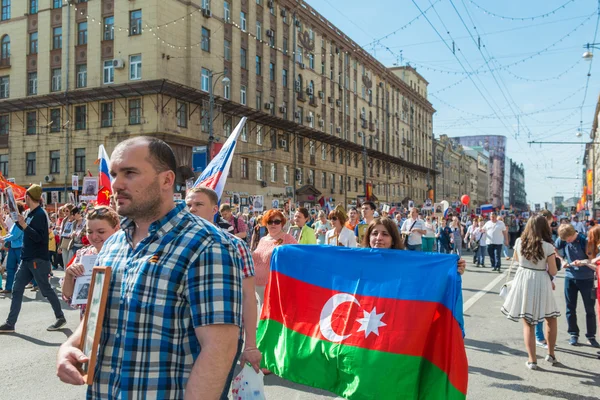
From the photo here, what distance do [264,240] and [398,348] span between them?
2.48 meters

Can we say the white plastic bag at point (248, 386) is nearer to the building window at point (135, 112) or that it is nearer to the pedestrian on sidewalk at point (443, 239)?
the pedestrian on sidewalk at point (443, 239)

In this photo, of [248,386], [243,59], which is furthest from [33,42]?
[248,386]

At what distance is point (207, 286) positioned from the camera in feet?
6.37

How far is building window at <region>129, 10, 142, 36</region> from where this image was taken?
32.8 meters

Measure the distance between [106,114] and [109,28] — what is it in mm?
5580

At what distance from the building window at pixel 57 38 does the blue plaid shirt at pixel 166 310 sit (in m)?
39.2

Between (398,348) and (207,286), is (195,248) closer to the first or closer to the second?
(207,286)

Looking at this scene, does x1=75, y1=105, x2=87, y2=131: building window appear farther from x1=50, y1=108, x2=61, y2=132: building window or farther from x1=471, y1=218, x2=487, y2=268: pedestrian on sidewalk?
x1=471, y1=218, x2=487, y2=268: pedestrian on sidewalk

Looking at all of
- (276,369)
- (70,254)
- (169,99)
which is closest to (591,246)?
(276,369)

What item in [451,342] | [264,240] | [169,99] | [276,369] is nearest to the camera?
[451,342]

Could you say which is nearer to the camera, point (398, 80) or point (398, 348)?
point (398, 348)

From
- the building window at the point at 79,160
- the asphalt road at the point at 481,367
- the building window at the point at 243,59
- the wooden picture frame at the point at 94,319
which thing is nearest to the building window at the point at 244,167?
the building window at the point at 243,59

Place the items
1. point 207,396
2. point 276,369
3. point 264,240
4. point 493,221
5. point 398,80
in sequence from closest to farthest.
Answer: point 207,396 < point 276,369 < point 264,240 < point 493,221 < point 398,80

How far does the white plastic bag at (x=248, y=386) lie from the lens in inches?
136
